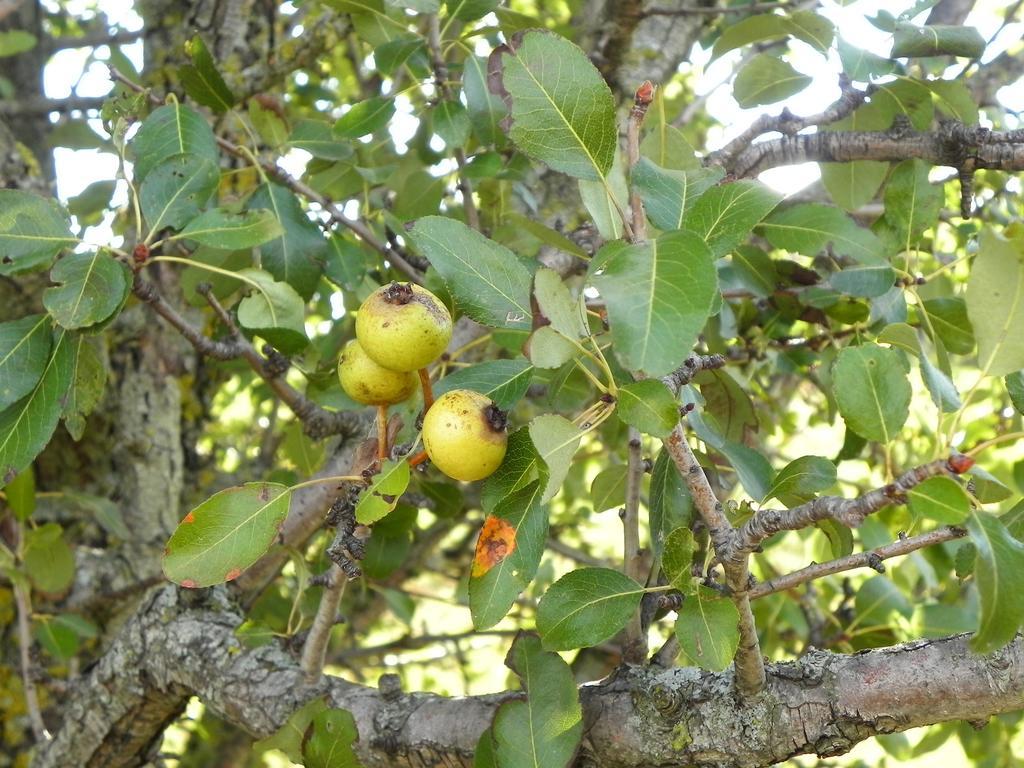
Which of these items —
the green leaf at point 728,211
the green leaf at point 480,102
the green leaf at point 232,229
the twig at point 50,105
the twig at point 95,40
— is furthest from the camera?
the twig at point 95,40

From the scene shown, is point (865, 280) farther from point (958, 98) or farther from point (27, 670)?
point (27, 670)

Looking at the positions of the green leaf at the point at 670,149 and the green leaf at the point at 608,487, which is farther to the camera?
the green leaf at the point at 608,487

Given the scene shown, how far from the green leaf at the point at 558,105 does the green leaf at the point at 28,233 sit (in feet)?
2.38

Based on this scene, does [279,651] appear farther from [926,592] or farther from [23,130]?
[23,130]

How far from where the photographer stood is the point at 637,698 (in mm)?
1255

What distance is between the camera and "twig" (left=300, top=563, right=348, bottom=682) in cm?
133

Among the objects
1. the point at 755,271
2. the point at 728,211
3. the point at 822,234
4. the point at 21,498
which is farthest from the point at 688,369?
the point at 21,498

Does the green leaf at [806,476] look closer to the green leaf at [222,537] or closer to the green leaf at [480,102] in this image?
the green leaf at [222,537]

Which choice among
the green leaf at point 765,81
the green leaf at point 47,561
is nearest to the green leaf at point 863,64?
the green leaf at point 765,81

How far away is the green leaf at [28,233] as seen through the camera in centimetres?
137

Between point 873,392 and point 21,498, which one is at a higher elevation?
point 873,392

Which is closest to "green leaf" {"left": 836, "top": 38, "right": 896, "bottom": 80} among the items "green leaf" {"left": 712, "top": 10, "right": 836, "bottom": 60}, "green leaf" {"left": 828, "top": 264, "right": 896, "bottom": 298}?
A: "green leaf" {"left": 712, "top": 10, "right": 836, "bottom": 60}

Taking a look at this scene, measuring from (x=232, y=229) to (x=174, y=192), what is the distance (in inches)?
5.0

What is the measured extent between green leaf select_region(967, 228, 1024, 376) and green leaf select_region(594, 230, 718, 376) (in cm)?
29
